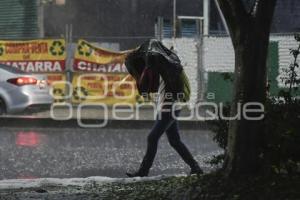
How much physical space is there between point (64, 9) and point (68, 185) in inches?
637

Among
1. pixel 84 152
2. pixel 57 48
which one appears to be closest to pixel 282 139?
pixel 84 152

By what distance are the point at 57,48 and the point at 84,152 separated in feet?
22.6

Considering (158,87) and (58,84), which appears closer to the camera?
(158,87)

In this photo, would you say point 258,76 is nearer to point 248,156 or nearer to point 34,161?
point 248,156

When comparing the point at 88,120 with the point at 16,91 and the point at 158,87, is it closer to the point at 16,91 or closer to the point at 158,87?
the point at 16,91

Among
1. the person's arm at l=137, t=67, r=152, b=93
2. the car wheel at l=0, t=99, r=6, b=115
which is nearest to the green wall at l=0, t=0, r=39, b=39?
the car wheel at l=0, t=99, r=6, b=115

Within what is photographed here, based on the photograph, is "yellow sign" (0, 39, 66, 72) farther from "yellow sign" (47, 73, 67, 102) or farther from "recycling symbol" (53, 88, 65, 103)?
"recycling symbol" (53, 88, 65, 103)

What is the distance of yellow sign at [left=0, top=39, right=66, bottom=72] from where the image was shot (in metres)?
16.7

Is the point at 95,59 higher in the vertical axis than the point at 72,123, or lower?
higher

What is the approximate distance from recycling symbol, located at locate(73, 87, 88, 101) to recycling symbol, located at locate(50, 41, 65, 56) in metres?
1.04

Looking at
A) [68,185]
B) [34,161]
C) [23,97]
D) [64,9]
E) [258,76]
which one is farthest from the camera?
[64,9]

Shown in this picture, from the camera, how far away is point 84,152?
10328mm

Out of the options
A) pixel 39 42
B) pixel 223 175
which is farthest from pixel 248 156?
pixel 39 42

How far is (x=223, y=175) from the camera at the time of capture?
5.69 meters
